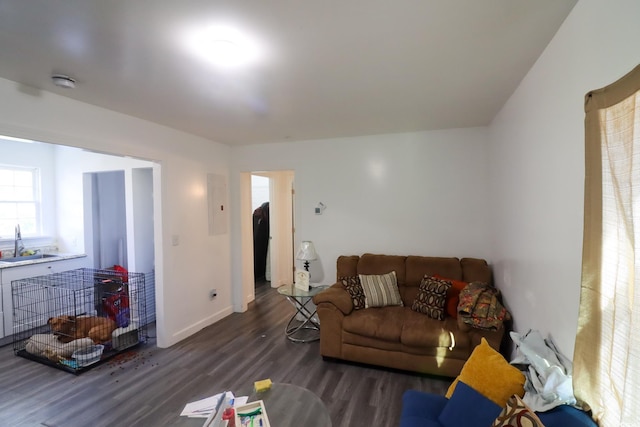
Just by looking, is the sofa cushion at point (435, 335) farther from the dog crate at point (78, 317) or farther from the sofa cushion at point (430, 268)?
the dog crate at point (78, 317)

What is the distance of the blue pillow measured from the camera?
1.48 m

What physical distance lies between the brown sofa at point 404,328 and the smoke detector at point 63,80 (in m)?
2.72

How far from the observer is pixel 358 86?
7.46ft

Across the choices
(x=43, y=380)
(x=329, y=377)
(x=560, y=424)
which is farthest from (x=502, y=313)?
(x=43, y=380)

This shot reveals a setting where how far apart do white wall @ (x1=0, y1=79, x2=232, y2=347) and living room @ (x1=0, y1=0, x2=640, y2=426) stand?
0.04 feet

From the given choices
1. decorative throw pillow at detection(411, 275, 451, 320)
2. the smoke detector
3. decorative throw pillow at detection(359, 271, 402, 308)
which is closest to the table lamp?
decorative throw pillow at detection(359, 271, 402, 308)

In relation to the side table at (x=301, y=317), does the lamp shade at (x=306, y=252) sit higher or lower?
higher

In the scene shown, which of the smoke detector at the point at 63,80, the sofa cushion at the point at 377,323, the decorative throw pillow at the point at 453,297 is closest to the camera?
the smoke detector at the point at 63,80

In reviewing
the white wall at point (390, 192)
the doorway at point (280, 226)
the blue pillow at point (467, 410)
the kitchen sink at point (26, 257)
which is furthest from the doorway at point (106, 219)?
the blue pillow at point (467, 410)

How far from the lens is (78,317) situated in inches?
133

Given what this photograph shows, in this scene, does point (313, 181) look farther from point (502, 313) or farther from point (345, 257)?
point (502, 313)

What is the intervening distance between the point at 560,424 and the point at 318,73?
2.22m

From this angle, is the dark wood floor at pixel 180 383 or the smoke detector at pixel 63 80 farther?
the dark wood floor at pixel 180 383

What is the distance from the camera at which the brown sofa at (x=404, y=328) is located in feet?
8.55
